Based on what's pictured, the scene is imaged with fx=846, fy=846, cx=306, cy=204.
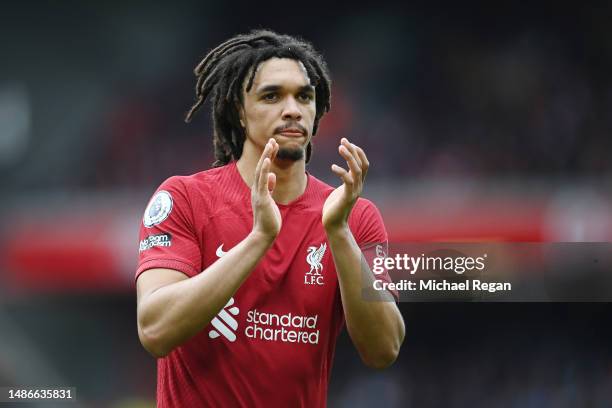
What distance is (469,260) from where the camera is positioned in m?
5.11

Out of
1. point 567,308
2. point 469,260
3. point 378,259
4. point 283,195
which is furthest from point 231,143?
point 567,308

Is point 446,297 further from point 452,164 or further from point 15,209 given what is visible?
point 15,209

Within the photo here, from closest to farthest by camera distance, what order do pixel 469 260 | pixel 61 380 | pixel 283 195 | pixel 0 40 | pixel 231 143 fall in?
pixel 283 195 → pixel 231 143 → pixel 469 260 → pixel 61 380 → pixel 0 40

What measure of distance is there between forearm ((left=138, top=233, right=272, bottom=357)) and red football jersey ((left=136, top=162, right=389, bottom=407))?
0.16 metres

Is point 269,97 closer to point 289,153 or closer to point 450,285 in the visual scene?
point 289,153

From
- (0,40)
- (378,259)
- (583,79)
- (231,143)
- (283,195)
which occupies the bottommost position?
(378,259)

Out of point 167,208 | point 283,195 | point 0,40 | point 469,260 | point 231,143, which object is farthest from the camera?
point 0,40

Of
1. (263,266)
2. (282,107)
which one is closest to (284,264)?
(263,266)

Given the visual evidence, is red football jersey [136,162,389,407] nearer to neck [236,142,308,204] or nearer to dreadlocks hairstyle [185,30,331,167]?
neck [236,142,308,204]

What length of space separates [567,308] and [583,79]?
1563 mm

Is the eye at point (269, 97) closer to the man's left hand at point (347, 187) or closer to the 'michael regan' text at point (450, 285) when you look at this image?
the man's left hand at point (347, 187)

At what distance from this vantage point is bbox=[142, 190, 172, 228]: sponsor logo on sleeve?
275 centimetres

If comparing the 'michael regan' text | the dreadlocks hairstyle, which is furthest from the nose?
the 'michael regan' text

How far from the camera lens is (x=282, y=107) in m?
2.92
